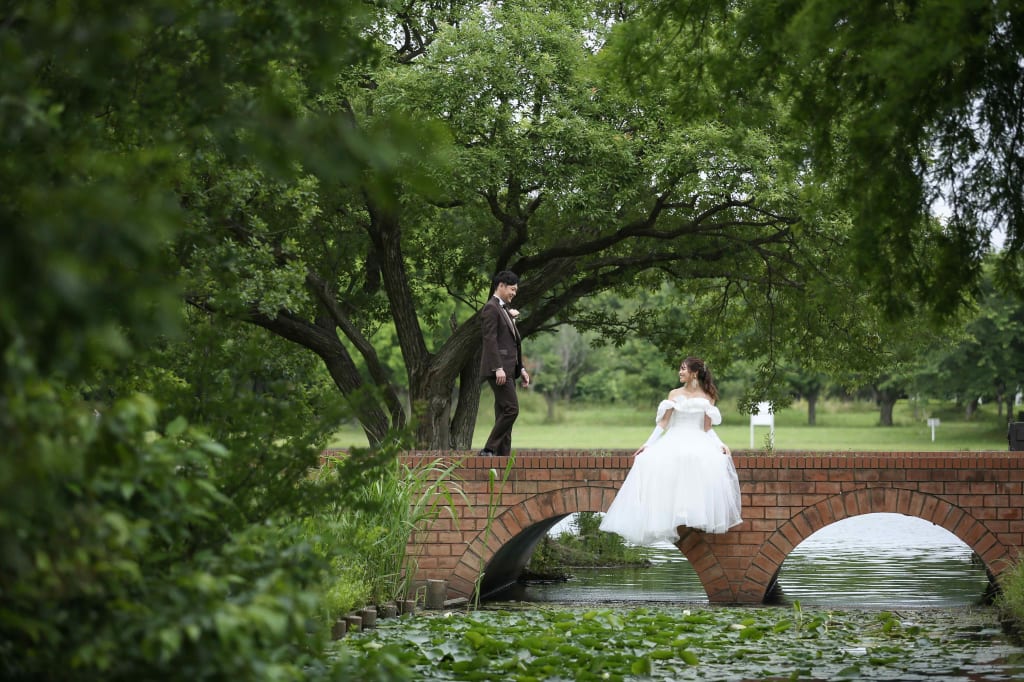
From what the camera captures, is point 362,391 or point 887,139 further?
point 887,139

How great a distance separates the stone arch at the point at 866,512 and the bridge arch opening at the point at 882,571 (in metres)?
0.97

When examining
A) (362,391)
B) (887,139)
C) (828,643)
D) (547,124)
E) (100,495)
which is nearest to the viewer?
(100,495)

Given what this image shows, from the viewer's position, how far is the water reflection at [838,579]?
13672mm

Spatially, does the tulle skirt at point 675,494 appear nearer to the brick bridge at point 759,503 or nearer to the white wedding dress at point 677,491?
the white wedding dress at point 677,491

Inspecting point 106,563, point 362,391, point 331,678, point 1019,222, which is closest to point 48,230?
point 106,563

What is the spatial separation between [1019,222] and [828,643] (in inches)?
138

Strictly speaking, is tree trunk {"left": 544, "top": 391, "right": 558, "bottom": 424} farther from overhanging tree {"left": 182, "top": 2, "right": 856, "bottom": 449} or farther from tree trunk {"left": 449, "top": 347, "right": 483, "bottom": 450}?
tree trunk {"left": 449, "top": 347, "right": 483, "bottom": 450}

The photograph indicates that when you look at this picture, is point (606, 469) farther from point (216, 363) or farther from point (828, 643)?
point (216, 363)

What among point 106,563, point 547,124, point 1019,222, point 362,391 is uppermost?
point 547,124

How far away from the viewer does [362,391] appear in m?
5.95

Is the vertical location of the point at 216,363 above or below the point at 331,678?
above

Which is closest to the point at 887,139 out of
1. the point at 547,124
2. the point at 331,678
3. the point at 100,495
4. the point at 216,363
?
the point at 216,363

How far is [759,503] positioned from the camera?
40.2 ft

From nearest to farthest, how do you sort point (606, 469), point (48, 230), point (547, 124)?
point (48, 230), point (606, 469), point (547, 124)
